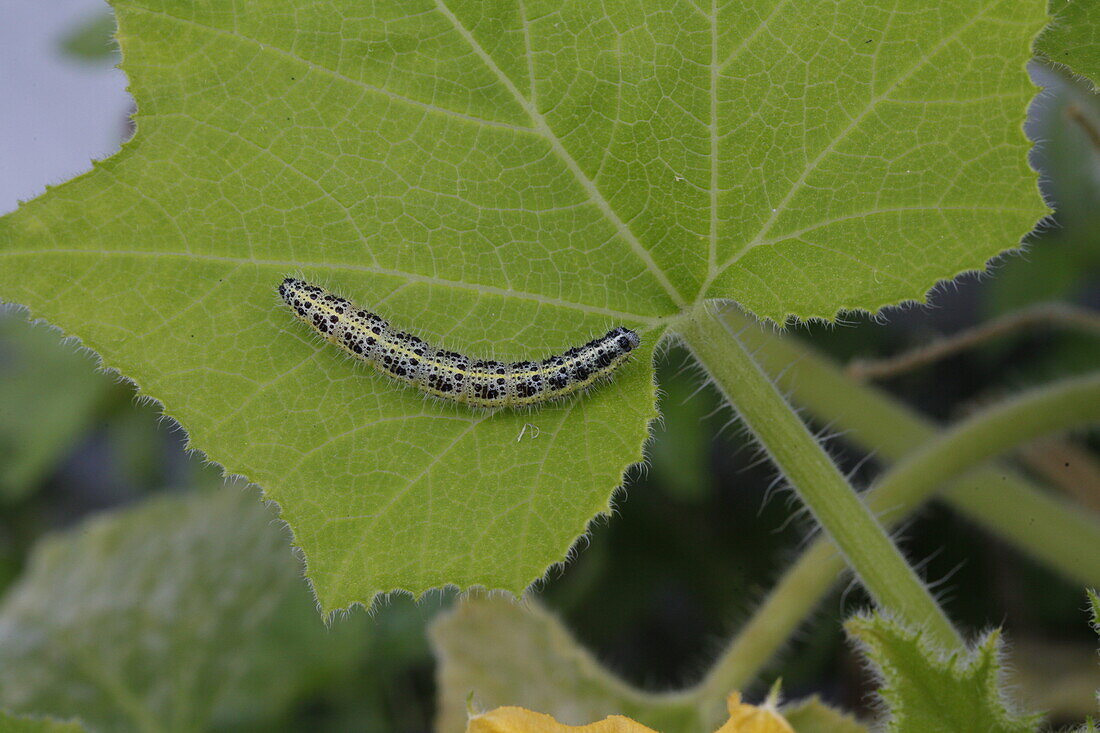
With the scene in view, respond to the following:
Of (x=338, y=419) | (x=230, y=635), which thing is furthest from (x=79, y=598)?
(x=338, y=419)

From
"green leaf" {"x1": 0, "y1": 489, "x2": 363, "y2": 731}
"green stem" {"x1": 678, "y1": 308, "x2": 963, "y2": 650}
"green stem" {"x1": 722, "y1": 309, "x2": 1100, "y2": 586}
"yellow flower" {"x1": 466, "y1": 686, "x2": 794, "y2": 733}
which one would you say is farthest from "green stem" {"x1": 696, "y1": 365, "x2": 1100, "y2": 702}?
"green leaf" {"x1": 0, "y1": 489, "x2": 363, "y2": 731}

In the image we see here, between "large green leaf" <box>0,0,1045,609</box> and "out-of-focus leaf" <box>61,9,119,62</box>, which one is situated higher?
"out-of-focus leaf" <box>61,9,119,62</box>

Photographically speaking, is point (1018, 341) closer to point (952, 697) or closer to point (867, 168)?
point (867, 168)

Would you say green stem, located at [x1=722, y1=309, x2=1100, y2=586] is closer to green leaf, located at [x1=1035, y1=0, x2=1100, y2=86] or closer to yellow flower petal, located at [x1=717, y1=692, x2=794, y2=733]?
green leaf, located at [x1=1035, y1=0, x2=1100, y2=86]

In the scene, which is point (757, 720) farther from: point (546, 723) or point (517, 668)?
point (517, 668)

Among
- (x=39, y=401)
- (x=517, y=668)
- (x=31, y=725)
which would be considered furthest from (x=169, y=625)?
(x=31, y=725)

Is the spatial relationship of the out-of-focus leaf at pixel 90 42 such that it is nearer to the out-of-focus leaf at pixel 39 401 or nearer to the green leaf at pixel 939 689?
the out-of-focus leaf at pixel 39 401

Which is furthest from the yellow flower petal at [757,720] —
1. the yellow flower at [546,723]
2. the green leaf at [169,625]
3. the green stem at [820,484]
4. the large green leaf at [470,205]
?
the green leaf at [169,625]
